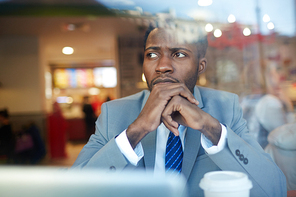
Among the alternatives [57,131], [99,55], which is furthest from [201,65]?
[99,55]

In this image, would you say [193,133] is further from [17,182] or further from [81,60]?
[81,60]

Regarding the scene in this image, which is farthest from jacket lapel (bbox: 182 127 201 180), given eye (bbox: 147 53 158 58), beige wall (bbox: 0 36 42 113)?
beige wall (bbox: 0 36 42 113)

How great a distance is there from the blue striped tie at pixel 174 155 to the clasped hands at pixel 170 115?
201mm

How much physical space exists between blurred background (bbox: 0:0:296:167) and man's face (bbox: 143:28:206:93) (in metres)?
0.19

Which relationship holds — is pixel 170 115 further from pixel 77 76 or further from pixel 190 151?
pixel 77 76

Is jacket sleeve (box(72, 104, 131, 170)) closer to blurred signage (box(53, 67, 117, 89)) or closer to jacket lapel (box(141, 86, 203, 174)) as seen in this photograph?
jacket lapel (box(141, 86, 203, 174))

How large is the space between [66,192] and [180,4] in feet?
5.13

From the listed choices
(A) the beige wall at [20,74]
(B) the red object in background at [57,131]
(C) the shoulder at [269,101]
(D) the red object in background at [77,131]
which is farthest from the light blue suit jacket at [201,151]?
(A) the beige wall at [20,74]

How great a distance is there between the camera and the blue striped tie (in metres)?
1.00

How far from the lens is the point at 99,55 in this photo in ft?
20.3

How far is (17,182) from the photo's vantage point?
18.6 inches

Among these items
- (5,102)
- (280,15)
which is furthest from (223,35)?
(5,102)

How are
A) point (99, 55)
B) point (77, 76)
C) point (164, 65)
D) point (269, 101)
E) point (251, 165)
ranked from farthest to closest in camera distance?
point (77, 76), point (99, 55), point (269, 101), point (164, 65), point (251, 165)

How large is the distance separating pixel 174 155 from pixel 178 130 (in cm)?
11
